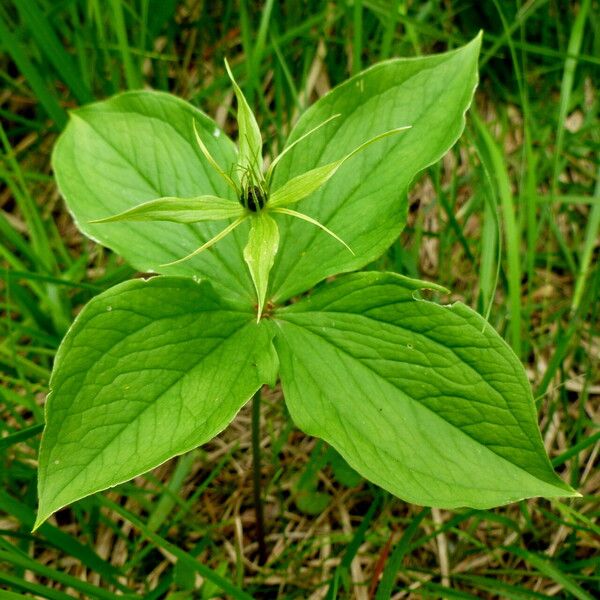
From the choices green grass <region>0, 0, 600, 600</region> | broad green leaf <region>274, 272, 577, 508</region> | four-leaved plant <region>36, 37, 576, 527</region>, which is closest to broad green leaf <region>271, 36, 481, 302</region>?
four-leaved plant <region>36, 37, 576, 527</region>

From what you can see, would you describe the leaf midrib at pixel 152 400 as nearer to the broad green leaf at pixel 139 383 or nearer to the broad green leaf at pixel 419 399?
the broad green leaf at pixel 139 383

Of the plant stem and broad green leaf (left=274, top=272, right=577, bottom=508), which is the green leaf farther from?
the plant stem

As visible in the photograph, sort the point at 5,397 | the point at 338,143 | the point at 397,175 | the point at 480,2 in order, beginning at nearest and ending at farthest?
the point at 397,175 → the point at 338,143 → the point at 5,397 → the point at 480,2

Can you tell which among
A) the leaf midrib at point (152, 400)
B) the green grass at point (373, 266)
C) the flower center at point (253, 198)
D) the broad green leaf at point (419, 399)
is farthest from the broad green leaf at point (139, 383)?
the green grass at point (373, 266)

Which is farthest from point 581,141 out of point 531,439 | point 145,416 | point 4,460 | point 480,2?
point 4,460

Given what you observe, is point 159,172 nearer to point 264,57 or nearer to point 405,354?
point 405,354

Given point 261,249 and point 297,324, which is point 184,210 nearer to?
point 261,249
